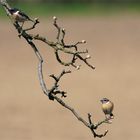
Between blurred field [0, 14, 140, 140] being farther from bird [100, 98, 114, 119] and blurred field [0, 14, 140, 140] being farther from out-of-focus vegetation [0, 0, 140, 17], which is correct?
bird [100, 98, 114, 119]

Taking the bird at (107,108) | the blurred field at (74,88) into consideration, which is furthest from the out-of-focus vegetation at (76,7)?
the bird at (107,108)

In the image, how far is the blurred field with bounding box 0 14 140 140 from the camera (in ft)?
31.9

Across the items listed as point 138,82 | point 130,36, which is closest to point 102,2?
point 130,36

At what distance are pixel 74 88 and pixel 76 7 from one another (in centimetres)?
1516

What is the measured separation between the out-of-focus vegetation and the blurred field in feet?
17.4

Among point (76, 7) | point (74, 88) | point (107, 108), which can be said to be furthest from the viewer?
point (76, 7)

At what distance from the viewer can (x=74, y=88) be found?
→ 12.7 metres

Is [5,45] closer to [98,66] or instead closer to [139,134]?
[98,66]

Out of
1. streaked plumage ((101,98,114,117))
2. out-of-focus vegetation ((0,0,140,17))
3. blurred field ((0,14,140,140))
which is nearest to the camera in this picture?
streaked plumage ((101,98,114,117))

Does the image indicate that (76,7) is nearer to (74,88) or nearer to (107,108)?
(74,88)

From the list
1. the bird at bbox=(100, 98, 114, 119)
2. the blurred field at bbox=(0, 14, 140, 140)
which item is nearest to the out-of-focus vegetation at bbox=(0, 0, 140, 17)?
the blurred field at bbox=(0, 14, 140, 140)

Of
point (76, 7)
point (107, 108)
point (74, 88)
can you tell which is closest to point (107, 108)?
point (107, 108)

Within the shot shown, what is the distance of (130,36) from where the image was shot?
61.1ft

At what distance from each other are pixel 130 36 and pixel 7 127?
9138 millimetres
